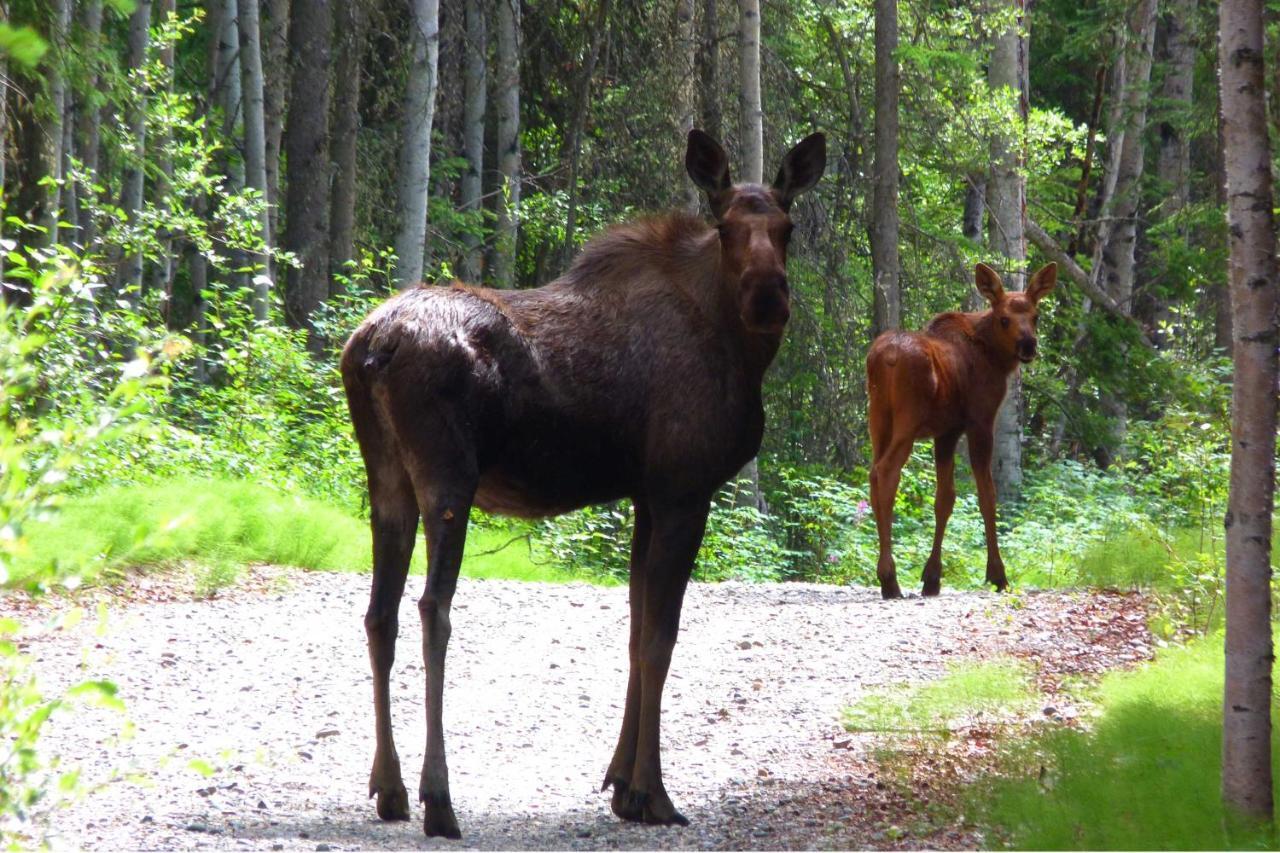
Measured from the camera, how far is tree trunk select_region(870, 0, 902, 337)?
18.8m

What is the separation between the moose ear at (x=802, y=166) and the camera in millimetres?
6953

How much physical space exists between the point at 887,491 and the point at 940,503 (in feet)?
2.42

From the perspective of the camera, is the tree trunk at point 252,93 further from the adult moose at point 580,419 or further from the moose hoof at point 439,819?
the moose hoof at point 439,819

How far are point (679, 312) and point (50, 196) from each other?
33.6ft

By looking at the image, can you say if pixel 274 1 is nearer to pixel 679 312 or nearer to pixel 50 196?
pixel 50 196

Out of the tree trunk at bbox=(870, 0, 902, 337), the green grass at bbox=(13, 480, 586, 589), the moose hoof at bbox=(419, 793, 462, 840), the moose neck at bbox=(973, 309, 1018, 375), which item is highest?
the tree trunk at bbox=(870, 0, 902, 337)

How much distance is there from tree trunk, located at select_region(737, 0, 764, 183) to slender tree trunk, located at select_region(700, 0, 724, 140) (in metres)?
1.86

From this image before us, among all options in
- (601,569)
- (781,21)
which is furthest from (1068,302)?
(601,569)

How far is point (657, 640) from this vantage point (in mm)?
6422

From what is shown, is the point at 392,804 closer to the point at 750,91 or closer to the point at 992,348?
the point at 992,348

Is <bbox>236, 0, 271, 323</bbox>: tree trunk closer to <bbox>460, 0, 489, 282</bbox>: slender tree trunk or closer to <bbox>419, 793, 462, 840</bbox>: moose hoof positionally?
<bbox>460, 0, 489, 282</bbox>: slender tree trunk

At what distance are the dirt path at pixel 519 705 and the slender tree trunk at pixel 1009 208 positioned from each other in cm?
807

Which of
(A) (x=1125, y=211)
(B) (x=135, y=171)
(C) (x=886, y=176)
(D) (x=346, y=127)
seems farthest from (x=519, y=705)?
(A) (x=1125, y=211)

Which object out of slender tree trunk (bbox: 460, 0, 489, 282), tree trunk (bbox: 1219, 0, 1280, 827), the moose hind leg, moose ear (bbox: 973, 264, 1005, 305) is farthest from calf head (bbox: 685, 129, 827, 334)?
slender tree trunk (bbox: 460, 0, 489, 282)
